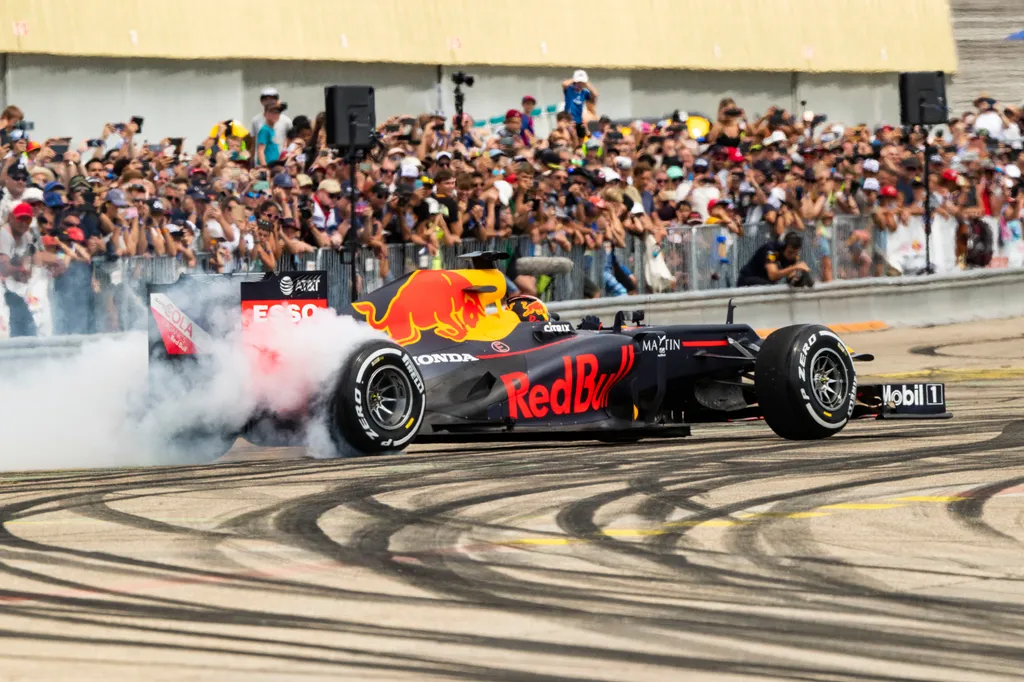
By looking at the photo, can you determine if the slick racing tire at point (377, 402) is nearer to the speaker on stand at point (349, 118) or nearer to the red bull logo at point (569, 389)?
the red bull logo at point (569, 389)

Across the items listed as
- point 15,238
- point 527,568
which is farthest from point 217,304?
point 527,568

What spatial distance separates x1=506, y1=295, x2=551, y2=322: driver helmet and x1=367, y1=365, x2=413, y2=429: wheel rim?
141 cm

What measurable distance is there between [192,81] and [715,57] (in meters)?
12.3

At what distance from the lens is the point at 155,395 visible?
12398 millimetres

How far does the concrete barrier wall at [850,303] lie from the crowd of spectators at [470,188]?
1.12ft

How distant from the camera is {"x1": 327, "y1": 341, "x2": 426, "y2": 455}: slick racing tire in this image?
12.3 m

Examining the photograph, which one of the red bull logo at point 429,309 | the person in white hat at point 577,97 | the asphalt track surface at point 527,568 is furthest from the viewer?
the person in white hat at point 577,97

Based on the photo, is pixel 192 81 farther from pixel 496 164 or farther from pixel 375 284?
pixel 375 284

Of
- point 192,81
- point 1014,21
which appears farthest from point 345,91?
point 1014,21

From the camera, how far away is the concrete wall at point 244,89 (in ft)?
87.4

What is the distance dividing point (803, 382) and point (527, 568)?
18.7 ft

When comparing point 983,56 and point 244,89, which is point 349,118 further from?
point 983,56

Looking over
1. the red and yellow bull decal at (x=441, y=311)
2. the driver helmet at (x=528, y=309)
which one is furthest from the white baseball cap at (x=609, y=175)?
the red and yellow bull decal at (x=441, y=311)

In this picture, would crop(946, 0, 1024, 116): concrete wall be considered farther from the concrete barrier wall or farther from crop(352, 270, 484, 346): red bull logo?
crop(352, 270, 484, 346): red bull logo
